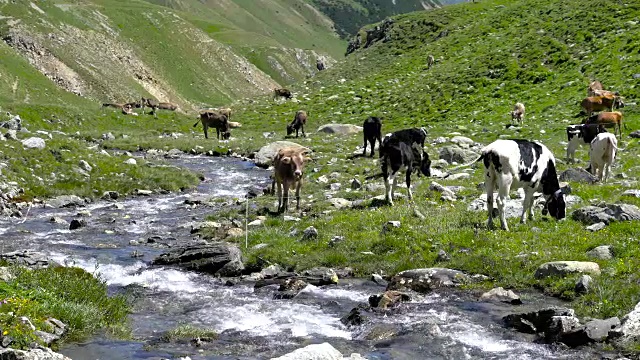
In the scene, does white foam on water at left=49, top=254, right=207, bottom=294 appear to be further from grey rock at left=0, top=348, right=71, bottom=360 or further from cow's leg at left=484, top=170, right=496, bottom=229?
cow's leg at left=484, top=170, right=496, bottom=229

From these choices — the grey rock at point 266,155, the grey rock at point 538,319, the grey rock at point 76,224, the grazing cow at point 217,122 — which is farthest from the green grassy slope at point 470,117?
the grey rock at point 76,224

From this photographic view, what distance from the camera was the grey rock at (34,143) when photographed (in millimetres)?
27352

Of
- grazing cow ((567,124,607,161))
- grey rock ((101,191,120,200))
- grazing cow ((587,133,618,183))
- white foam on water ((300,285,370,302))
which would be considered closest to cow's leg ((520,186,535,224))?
white foam on water ((300,285,370,302))

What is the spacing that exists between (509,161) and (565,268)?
3.57 m

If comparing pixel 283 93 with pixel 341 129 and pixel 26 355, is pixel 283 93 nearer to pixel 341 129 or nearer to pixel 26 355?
pixel 341 129

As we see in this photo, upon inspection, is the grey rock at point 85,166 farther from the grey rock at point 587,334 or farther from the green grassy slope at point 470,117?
the grey rock at point 587,334

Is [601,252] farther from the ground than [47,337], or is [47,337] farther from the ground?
[601,252]

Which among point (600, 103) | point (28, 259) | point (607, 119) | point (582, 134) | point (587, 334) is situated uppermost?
A: point (600, 103)

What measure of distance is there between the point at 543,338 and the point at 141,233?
1335 cm

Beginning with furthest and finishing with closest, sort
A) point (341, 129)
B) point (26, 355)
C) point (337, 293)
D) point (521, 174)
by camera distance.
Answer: point (341, 129)
point (521, 174)
point (337, 293)
point (26, 355)

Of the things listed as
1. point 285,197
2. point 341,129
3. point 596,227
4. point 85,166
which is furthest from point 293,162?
point 341,129

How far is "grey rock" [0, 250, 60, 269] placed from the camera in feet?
43.7

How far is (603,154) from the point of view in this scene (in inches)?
851

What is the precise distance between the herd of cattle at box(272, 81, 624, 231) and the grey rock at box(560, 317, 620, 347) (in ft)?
18.6
